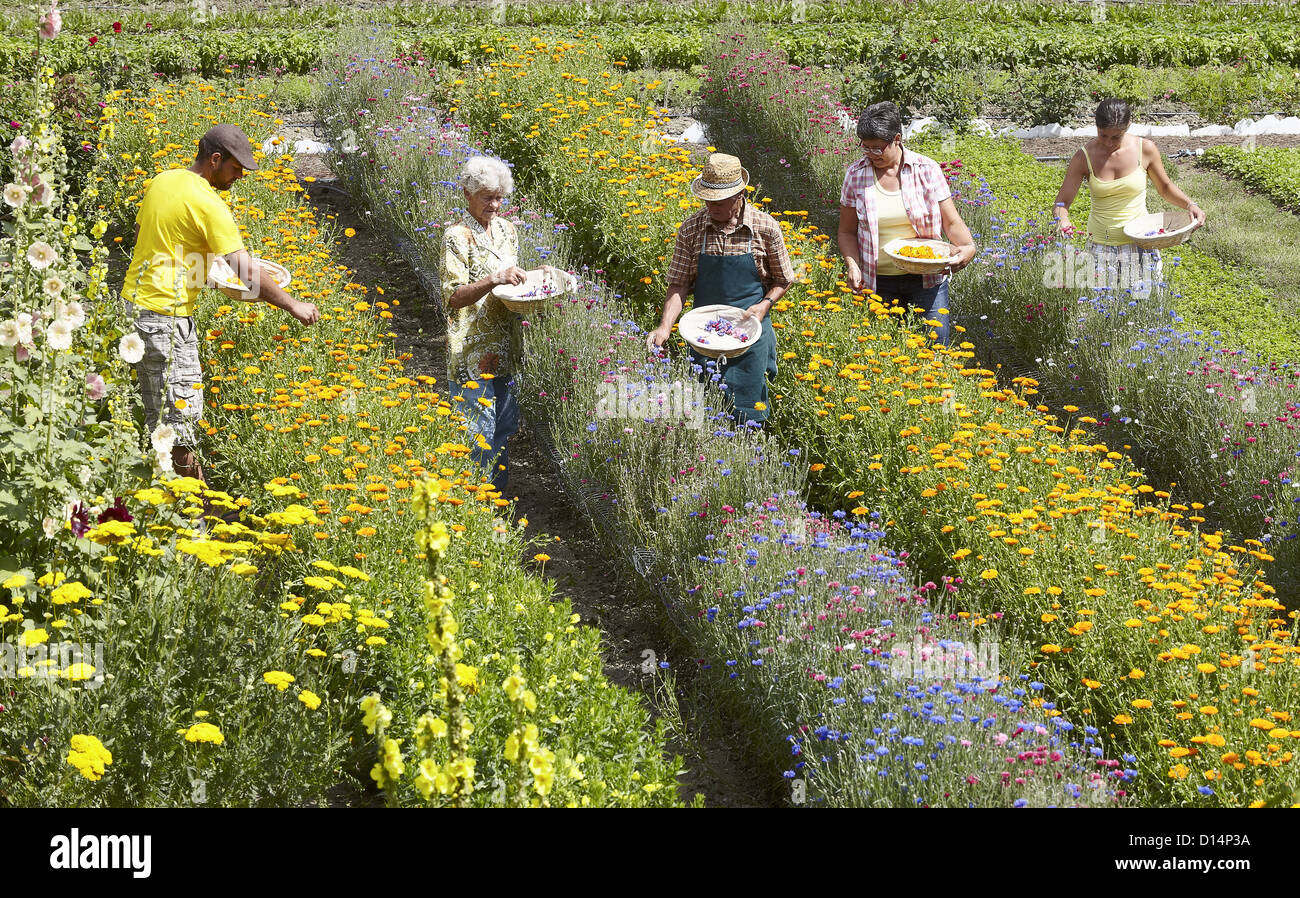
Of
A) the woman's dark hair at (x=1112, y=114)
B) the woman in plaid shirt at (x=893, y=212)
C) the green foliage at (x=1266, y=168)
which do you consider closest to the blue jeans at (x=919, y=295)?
the woman in plaid shirt at (x=893, y=212)

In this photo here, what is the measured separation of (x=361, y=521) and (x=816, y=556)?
4.93 ft

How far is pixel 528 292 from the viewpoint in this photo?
5293 mm

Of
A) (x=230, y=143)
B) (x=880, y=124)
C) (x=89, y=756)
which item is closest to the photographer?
(x=89, y=756)

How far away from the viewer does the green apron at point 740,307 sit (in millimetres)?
5469

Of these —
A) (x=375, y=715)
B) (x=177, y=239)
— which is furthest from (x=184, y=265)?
(x=375, y=715)

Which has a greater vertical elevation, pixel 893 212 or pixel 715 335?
pixel 893 212

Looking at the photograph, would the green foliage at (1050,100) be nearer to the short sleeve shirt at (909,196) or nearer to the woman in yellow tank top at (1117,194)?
the woman in yellow tank top at (1117,194)

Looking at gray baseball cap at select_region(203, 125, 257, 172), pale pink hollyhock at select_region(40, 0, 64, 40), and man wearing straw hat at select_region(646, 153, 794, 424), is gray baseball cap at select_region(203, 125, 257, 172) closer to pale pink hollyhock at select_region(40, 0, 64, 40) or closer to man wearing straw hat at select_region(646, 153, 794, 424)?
pale pink hollyhock at select_region(40, 0, 64, 40)

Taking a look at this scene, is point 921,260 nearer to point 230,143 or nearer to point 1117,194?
point 1117,194

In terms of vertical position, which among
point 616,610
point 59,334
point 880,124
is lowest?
point 616,610

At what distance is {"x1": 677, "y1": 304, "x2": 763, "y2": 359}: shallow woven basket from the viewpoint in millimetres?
5410

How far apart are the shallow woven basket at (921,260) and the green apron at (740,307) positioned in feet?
2.54

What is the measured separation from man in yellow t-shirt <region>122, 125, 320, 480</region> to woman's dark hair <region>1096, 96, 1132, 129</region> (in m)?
3.91

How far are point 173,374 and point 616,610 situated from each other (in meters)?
1.89
